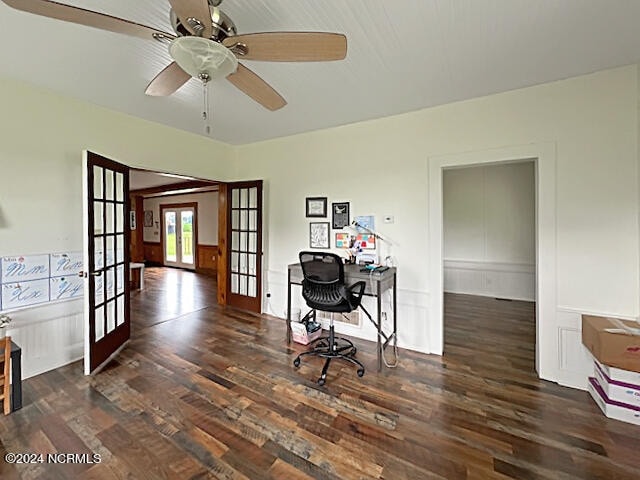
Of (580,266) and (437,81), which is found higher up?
(437,81)

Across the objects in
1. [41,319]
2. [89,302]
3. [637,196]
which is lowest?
[41,319]

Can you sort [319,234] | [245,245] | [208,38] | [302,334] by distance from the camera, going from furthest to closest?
[245,245], [319,234], [302,334], [208,38]

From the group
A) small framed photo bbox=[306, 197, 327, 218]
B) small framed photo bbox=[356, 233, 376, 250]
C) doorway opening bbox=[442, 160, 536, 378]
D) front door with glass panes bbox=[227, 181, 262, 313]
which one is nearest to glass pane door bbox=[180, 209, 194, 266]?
front door with glass panes bbox=[227, 181, 262, 313]

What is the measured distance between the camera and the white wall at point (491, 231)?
508 centimetres

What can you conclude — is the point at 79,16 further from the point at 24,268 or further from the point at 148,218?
the point at 148,218

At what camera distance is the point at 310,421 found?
202 centimetres

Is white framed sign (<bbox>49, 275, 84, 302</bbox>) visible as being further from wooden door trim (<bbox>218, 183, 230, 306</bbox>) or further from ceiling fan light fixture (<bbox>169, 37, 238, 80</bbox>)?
ceiling fan light fixture (<bbox>169, 37, 238, 80</bbox>)

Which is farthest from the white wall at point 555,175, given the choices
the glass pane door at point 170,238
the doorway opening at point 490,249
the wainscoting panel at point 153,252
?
the wainscoting panel at point 153,252

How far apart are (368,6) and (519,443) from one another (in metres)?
2.84

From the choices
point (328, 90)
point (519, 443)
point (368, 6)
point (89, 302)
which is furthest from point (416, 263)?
point (89, 302)

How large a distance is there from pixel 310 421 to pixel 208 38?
242 cm

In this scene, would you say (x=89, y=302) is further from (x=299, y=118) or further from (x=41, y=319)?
(x=299, y=118)

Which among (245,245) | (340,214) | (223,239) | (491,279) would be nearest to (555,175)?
(340,214)

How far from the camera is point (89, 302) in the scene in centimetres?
259
